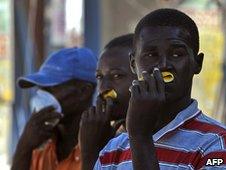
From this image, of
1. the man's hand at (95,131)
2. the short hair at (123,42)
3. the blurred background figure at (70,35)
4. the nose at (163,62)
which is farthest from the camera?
the blurred background figure at (70,35)

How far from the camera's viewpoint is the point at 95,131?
277 centimetres

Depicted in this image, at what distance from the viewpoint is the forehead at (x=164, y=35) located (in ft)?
7.57

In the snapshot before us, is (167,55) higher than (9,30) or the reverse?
higher

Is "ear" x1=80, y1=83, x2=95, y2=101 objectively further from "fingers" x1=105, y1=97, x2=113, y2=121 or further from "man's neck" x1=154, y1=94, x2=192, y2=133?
"man's neck" x1=154, y1=94, x2=192, y2=133

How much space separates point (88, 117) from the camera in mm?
2811

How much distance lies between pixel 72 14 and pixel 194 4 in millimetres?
2070

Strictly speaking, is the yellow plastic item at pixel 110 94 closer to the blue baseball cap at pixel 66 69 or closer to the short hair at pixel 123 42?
the short hair at pixel 123 42

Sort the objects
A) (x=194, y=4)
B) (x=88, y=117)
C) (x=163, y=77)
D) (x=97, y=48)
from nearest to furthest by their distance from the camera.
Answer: (x=163, y=77), (x=88, y=117), (x=194, y=4), (x=97, y=48)

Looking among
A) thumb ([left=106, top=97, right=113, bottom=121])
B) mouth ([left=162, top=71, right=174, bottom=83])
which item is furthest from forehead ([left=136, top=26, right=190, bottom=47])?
thumb ([left=106, top=97, right=113, bottom=121])

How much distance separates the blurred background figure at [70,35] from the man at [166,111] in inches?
126

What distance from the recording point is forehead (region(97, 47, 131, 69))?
2926 mm

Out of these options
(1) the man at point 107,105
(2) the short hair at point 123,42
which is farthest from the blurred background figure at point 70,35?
(1) the man at point 107,105

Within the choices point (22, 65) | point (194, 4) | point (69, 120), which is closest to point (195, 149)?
point (69, 120)

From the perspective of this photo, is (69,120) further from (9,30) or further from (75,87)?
(9,30)
